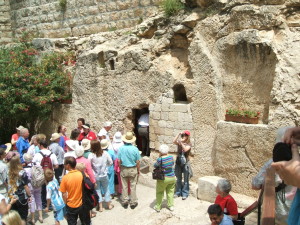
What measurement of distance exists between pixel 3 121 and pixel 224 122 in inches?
295

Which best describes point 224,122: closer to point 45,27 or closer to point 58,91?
point 58,91

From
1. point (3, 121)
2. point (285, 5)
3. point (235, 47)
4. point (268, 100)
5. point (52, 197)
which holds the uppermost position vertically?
point (285, 5)

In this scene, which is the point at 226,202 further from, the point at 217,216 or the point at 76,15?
the point at 76,15

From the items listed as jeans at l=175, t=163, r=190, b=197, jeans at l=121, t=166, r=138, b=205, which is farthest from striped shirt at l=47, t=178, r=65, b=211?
jeans at l=175, t=163, r=190, b=197

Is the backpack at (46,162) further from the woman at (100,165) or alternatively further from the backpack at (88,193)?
the backpack at (88,193)

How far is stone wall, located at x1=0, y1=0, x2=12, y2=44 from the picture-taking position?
13555 millimetres

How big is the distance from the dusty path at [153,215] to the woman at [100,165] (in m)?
0.35

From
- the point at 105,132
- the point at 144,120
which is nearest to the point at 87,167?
the point at 105,132

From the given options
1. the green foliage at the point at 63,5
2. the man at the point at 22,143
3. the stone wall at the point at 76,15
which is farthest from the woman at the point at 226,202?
the green foliage at the point at 63,5

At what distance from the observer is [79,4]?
11258 mm

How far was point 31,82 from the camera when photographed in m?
9.82

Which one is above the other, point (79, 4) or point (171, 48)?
point (79, 4)

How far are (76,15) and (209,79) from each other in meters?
5.79

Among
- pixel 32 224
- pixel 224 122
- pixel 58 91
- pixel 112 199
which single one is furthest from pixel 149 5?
pixel 32 224
